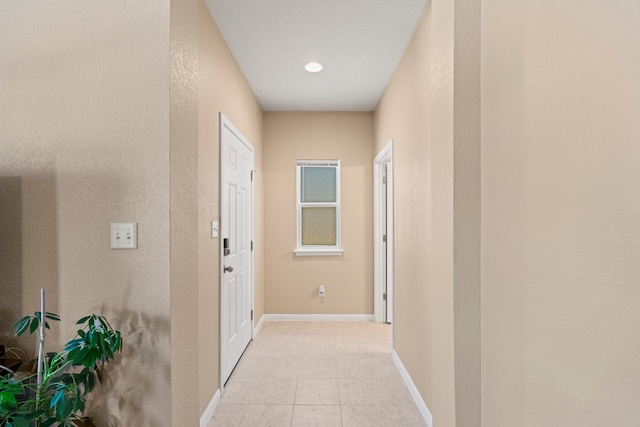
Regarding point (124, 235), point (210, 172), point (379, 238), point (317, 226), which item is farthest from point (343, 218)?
point (124, 235)

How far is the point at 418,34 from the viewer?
2.42 metres

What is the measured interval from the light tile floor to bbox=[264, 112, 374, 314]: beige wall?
0.56 meters

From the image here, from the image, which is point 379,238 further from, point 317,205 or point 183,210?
point 183,210

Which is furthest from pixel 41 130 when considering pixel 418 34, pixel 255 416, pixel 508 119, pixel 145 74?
pixel 418 34

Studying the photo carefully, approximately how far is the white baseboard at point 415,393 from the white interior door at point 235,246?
4.59 feet

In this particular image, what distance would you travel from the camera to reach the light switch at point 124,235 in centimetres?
136

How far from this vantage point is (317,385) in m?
2.62

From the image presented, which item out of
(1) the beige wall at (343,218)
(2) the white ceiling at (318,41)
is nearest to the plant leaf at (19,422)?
(2) the white ceiling at (318,41)

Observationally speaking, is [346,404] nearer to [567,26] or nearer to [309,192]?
[567,26]

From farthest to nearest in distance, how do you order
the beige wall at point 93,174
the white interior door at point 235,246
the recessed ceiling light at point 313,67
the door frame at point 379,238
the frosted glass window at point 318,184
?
the frosted glass window at point 318,184
the door frame at point 379,238
the recessed ceiling light at point 313,67
the white interior door at point 235,246
the beige wall at point 93,174

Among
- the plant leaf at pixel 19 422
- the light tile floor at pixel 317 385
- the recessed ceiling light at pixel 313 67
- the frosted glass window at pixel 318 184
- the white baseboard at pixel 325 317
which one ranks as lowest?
the light tile floor at pixel 317 385

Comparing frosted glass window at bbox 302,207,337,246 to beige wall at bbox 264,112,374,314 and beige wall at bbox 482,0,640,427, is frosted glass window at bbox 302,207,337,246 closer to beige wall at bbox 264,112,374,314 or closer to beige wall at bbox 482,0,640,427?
beige wall at bbox 264,112,374,314

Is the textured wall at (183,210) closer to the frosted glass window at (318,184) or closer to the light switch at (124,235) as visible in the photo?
the light switch at (124,235)

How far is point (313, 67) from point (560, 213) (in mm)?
2548
